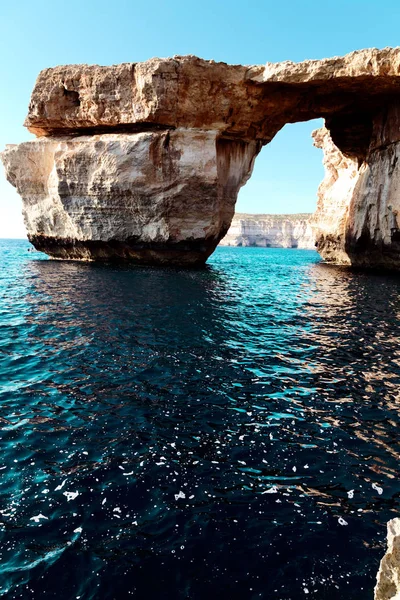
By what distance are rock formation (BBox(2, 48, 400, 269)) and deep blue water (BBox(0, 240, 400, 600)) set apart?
19.5 meters

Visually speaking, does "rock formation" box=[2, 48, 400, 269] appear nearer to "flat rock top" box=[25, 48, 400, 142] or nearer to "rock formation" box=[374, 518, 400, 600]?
"flat rock top" box=[25, 48, 400, 142]

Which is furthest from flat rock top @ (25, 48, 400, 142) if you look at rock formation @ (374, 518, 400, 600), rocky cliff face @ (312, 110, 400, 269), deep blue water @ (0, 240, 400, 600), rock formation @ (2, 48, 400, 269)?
rock formation @ (374, 518, 400, 600)

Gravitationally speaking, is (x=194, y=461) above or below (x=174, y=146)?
below

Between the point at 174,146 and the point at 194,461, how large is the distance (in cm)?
2814

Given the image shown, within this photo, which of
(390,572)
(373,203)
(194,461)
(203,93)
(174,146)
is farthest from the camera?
(373,203)

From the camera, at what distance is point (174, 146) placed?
2997 cm

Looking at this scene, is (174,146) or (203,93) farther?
(174,146)

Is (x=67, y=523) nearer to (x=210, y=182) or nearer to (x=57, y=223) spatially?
(x=210, y=182)

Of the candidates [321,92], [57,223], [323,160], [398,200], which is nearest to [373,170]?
[398,200]

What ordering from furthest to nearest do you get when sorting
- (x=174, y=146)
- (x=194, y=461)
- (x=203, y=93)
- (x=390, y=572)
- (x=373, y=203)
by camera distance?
(x=373, y=203)
(x=174, y=146)
(x=203, y=93)
(x=194, y=461)
(x=390, y=572)

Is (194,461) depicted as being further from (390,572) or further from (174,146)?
(174,146)

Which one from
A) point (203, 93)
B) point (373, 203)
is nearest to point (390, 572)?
point (203, 93)

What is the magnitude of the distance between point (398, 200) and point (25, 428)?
29.6 m

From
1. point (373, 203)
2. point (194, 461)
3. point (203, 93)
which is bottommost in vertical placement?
point (194, 461)
